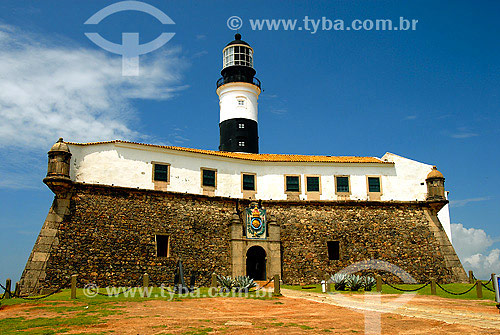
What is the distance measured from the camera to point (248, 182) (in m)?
29.1

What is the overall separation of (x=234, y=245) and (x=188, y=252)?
2840 mm

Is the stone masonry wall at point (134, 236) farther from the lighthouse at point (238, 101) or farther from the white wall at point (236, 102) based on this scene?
the white wall at point (236, 102)

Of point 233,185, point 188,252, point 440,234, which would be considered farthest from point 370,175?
point 188,252

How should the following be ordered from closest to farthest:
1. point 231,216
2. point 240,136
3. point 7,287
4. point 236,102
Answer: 1. point 7,287
2. point 231,216
3. point 240,136
4. point 236,102

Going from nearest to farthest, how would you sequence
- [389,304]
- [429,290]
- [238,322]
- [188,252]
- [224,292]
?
[238,322], [389,304], [224,292], [429,290], [188,252]

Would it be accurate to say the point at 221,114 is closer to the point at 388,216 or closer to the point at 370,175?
the point at 370,175

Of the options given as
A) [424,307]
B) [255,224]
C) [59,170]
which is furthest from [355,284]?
[59,170]

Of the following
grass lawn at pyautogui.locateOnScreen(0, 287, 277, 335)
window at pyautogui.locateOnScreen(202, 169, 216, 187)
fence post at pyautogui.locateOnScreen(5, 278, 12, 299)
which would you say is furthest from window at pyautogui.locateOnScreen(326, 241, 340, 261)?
fence post at pyautogui.locateOnScreen(5, 278, 12, 299)

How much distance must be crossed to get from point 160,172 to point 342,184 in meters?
12.3

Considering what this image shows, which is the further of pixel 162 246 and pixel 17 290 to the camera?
pixel 162 246

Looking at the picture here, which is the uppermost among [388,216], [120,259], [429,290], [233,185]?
[233,185]

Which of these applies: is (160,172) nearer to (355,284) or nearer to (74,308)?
(74,308)

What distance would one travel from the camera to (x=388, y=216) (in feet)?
96.5

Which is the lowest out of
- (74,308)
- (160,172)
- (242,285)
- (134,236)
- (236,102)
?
(74,308)
